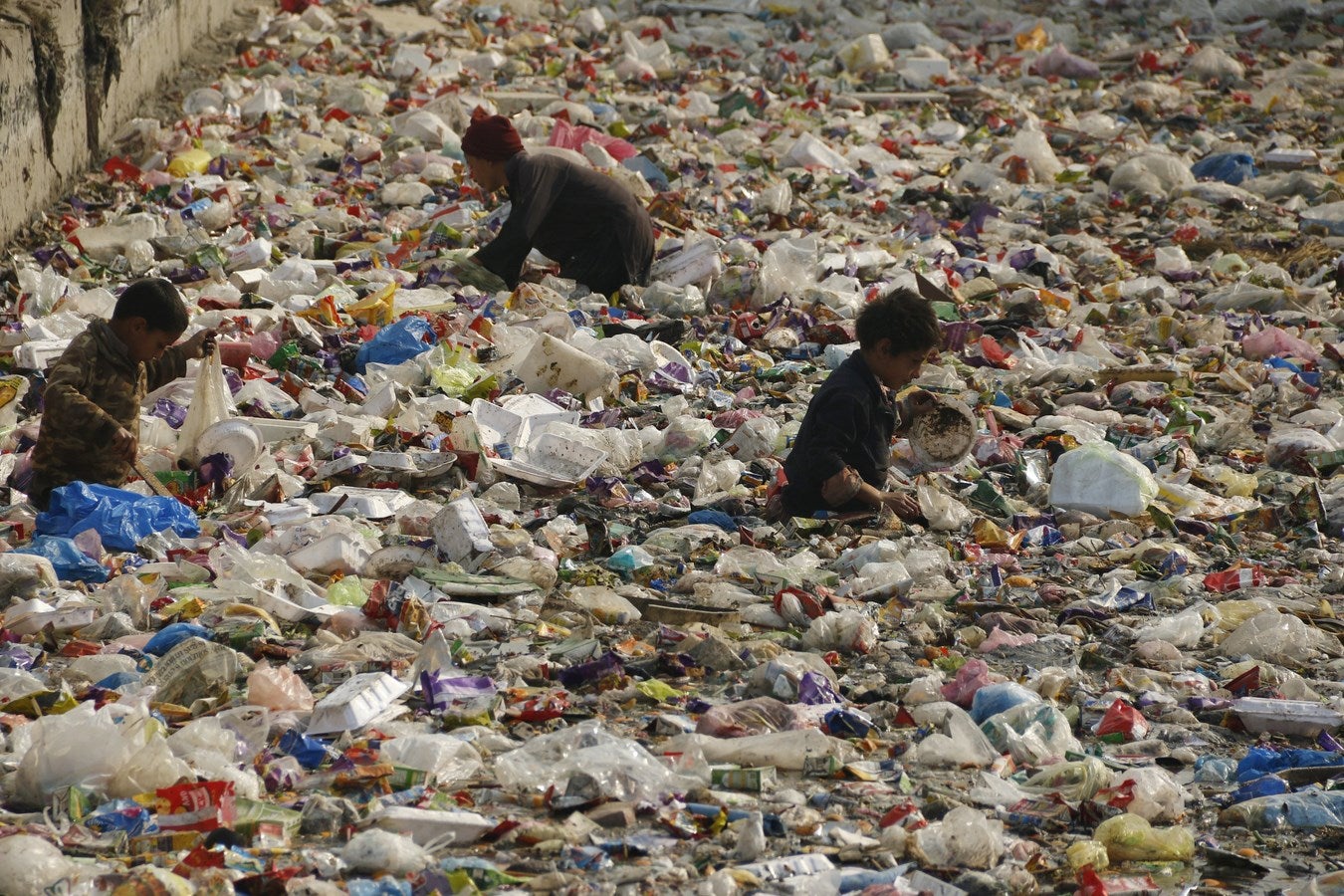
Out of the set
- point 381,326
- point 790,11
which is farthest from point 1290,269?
point 790,11

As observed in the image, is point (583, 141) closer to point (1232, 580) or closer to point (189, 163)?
point (189, 163)

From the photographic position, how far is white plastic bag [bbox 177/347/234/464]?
16.0 ft

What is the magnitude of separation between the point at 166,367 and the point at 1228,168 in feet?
23.7

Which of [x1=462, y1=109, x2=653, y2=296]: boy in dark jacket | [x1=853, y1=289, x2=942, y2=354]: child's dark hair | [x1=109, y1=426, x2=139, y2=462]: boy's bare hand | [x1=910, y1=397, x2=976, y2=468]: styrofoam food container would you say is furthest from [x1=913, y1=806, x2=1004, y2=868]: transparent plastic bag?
[x1=462, y1=109, x2=653, y2=296]: boy in dark jacket

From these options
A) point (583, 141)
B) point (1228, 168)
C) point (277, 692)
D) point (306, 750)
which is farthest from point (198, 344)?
point (1228, 168)

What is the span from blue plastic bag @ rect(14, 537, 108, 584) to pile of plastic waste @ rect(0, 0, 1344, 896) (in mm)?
13

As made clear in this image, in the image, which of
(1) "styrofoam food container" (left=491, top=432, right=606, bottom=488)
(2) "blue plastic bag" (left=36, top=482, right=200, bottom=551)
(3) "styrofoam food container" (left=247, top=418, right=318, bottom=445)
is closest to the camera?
(2) "blue plastic bag" (left=36, top=482, right=200, bottom=551)

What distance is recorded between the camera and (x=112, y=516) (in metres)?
4.23

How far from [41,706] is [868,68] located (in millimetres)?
10205

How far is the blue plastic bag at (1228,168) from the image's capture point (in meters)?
9.58

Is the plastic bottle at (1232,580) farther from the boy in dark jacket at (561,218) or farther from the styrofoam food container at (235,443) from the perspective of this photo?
the boy in dark jacket at (561,218)

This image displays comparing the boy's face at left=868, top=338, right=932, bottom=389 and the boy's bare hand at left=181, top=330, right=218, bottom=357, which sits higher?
the boy's face at left=868, top=338, right=932, bottom=389

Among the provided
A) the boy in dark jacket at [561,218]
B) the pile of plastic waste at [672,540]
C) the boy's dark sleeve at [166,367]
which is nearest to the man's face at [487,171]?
the boy in dark jacket at [561,218]

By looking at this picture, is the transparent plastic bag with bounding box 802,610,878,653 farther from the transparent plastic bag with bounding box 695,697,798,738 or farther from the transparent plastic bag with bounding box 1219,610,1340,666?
the transparent plastic bag with bounding box 1219,610,1340,666
